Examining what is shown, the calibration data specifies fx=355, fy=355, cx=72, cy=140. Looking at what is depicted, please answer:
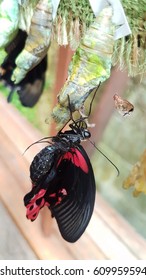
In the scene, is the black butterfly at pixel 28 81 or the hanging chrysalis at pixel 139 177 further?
the black butterfly at pixel 28 81

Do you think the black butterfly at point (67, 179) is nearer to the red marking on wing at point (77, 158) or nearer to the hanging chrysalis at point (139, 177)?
the red marking on wing at point (77, 158)

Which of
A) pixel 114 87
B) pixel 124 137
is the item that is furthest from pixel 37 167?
pixel 124 137

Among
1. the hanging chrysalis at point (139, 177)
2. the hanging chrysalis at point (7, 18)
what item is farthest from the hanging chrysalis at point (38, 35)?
the hanging chrysalis at point (139, 177)

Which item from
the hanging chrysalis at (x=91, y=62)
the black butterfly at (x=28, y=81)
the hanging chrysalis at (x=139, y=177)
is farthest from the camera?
the black butterfly at (x=28, y=81)

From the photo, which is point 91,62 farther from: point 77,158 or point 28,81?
point 28,81

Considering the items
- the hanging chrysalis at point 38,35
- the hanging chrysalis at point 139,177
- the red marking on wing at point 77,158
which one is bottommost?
the hanging chrysalis at point 139,177

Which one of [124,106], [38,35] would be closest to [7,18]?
[38,35]

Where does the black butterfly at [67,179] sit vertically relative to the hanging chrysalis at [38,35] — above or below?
below
